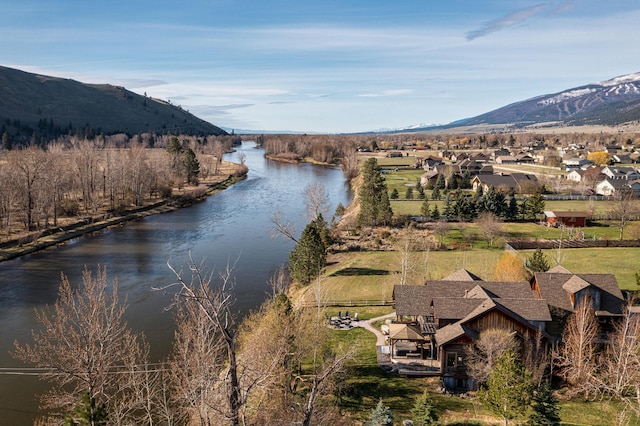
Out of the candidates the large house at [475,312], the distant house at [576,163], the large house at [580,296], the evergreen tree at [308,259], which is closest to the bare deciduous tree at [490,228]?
the large house at [475,312]

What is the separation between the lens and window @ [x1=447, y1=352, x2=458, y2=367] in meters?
25.2

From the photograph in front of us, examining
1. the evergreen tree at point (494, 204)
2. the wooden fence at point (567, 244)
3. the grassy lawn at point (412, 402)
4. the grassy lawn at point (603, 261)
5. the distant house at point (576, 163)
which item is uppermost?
the distant house at point (576, 163)

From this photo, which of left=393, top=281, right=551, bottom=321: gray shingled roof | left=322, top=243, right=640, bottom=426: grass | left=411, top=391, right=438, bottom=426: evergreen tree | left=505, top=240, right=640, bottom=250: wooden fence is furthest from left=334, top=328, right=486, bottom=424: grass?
left=505, top=240, right=640, bottom=250: wooden fence

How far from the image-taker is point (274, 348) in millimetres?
20641

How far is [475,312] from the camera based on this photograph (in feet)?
85.5

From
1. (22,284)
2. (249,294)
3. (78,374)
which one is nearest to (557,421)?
(78,374)

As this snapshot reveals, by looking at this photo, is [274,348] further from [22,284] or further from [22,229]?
[22,229]

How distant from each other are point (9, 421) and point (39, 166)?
46.8 metres

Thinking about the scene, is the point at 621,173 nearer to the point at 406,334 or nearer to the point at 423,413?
the point at 406,334

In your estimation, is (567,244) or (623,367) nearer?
(623,367)

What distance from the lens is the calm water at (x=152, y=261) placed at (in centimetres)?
2942

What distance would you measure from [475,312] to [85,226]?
52.5m

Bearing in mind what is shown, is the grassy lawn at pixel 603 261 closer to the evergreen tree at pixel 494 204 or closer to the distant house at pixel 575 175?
the evergreen tree at pixel 494 204

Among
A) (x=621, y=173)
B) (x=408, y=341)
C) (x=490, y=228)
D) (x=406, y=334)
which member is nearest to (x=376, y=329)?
(x=408, y=341)
